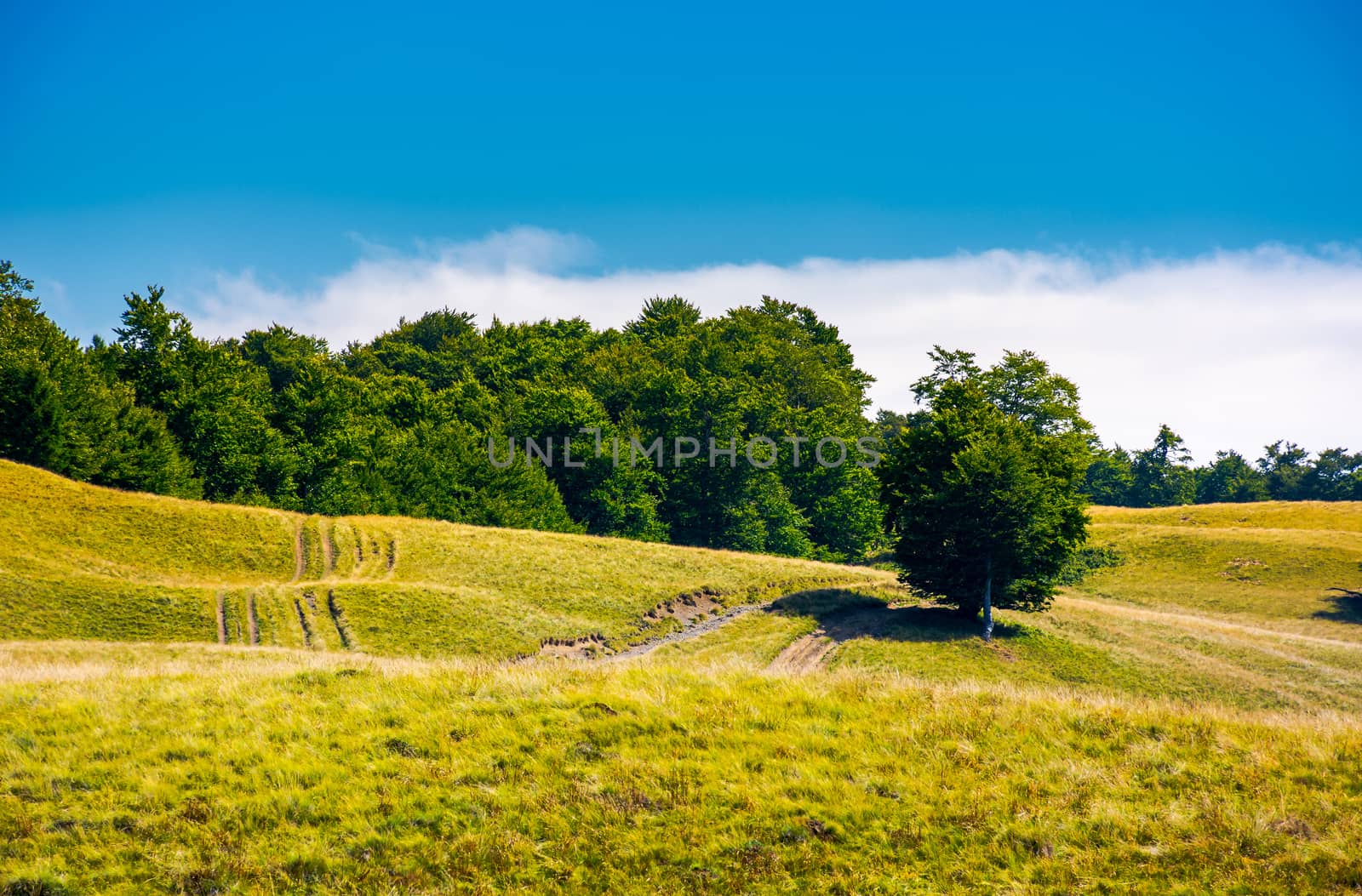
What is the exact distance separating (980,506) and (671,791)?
34.0 meters

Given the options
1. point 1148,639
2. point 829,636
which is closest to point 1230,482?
point 1148,639

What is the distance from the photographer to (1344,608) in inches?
2249

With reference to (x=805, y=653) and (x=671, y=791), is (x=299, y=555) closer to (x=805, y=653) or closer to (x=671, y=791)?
(x=805, y=653)

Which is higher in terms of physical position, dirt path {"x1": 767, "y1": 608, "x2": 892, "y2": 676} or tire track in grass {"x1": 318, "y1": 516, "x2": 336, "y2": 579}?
tire track in grass {"x1": 318, "y1": 516, "x2": 336, "y2": 579}

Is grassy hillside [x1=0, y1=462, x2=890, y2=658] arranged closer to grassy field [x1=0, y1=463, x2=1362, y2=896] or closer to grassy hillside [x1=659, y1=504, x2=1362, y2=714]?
grassy hillside [x1=659, y1=504, x2=1362, y2=714]

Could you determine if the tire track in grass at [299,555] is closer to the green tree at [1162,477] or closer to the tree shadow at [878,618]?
the tree shadow at [878,618]

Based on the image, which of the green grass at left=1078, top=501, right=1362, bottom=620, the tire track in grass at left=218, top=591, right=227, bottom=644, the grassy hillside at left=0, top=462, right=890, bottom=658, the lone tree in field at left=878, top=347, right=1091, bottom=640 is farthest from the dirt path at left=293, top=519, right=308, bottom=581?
the green grass at left=1078, top=501, right=1362, bottom=620

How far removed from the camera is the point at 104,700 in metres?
15.3

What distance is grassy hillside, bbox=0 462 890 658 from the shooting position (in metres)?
34.8

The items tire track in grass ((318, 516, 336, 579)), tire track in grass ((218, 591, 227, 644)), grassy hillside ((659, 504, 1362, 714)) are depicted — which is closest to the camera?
tire track in grass ((218, 591, 227, 644))

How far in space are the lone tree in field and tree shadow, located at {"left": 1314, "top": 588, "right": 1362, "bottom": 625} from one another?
2592cm

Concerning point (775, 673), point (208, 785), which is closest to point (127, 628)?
point (208, 785)

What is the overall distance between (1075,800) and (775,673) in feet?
21.6

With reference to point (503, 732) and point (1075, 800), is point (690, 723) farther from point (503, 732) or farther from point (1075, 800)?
point (1075, 800)
